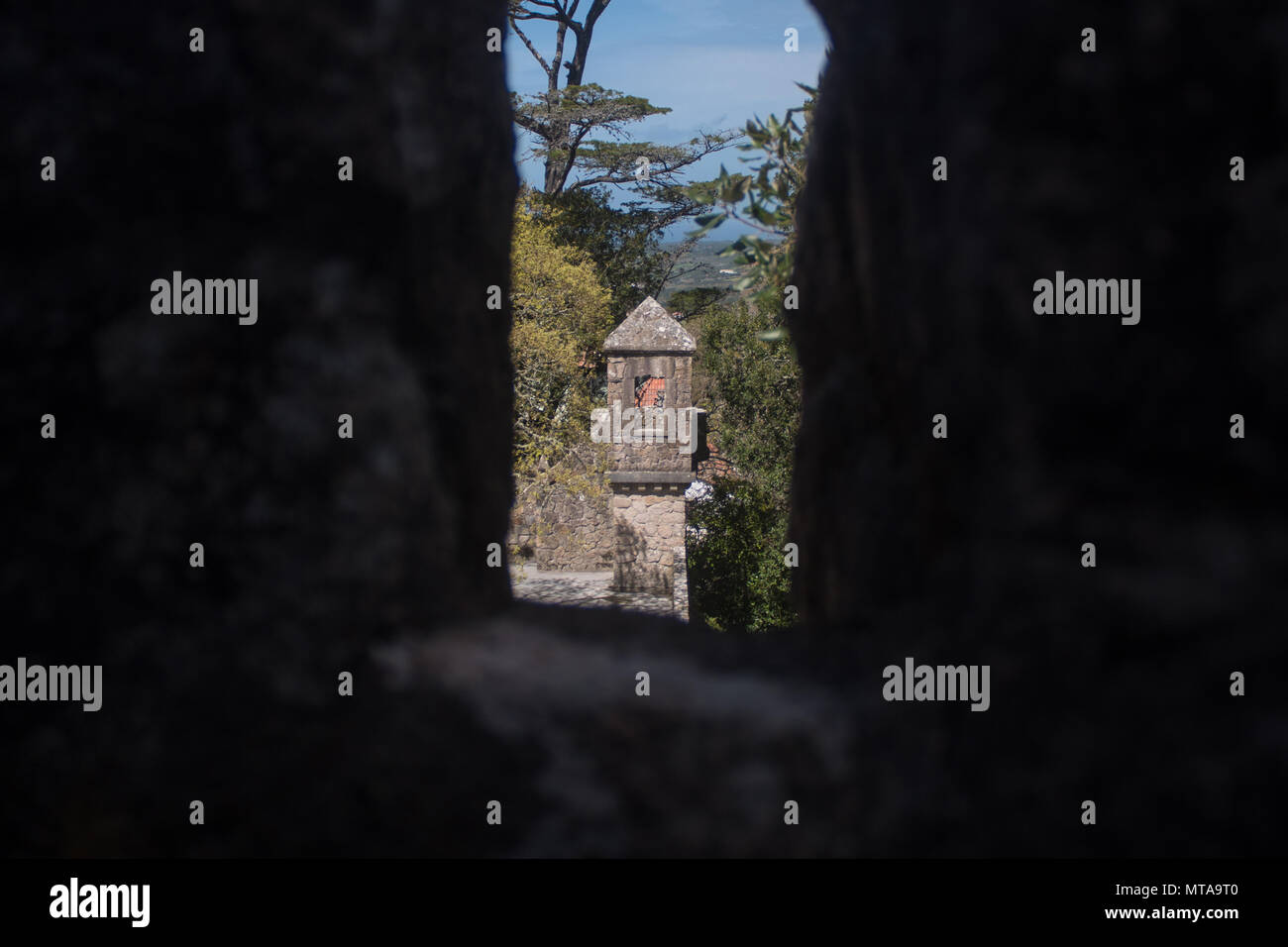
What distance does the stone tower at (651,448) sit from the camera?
1180 cm

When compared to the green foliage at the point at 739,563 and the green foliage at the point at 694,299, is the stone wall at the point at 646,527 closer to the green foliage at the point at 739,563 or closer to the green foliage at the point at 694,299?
the green foliage at the point at 739,563

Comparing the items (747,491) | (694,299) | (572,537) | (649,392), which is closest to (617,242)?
(694,299)

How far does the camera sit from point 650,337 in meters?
11.8

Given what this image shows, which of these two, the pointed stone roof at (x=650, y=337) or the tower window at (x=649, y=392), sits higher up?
the pointed stone roof at (x=650, y=337)

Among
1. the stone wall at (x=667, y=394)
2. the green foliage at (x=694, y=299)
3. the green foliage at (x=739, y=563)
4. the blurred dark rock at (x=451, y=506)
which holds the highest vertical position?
the green foliage at (x=694, y=299)

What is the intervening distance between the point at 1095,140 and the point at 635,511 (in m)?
10.9

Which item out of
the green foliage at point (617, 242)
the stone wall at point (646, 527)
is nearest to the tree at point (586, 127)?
the green foliage at point (617, 242)

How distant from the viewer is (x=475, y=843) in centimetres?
140

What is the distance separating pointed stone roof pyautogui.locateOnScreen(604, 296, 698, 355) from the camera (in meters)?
11.8

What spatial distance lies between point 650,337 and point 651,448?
1503 millimetres

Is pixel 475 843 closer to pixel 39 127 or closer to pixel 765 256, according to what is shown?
pixel 39 127

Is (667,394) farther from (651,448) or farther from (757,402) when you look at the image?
(757,402)

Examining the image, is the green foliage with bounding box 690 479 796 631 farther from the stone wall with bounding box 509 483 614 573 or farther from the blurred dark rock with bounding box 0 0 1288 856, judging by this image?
the blurred dark rock with bounding box 0 0 1288 856
